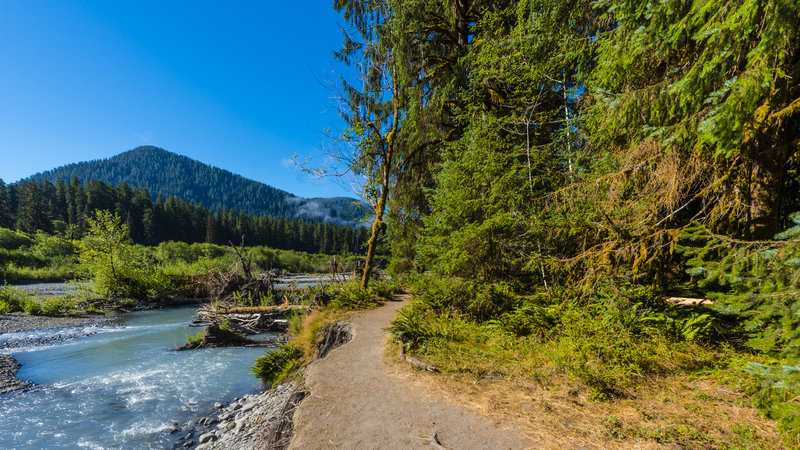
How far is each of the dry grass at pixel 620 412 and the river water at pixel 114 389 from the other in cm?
642

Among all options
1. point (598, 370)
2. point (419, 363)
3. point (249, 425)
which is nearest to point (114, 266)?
point (249, 425)

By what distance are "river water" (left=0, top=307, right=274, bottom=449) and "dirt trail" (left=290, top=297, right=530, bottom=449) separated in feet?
13.0

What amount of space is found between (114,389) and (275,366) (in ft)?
15.3

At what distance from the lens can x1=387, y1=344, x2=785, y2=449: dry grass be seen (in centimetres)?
309

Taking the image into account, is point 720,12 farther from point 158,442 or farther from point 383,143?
point 158,442

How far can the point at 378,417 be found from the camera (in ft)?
13.1

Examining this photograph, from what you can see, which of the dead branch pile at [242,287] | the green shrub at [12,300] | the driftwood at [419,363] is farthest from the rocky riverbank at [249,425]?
the green shrub at [12,300]

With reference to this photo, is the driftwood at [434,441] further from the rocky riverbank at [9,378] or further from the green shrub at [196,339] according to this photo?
the rocky riverbank at [9,378]

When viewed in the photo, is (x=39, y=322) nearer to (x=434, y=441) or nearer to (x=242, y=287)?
(x=242, y=287)

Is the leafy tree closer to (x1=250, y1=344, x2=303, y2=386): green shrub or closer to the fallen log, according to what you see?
the fallen log

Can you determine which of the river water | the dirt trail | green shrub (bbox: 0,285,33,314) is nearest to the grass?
the dirt trail

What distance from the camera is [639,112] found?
5270 millimetres

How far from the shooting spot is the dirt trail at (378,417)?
3391 millimetres

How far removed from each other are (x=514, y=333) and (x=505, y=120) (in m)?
6.07
